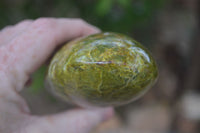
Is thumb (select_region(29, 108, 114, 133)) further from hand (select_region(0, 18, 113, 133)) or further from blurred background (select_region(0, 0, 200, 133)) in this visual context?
blurred background (select_region(0, 0, 200, 133))

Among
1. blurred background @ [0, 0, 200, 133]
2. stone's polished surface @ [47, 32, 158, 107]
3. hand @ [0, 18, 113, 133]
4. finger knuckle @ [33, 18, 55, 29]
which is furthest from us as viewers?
blurred background @ [0, 0, 200, 133]

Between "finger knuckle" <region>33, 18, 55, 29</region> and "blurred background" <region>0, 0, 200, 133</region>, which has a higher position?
"finger knuckle" <region>33, 18, 55, 29</region>

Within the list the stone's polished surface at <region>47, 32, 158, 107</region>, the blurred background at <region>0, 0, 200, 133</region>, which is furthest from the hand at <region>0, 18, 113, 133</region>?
the blurred background at <region>0, 0, 200, 133</region>

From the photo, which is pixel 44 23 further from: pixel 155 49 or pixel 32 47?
pixel 155 49

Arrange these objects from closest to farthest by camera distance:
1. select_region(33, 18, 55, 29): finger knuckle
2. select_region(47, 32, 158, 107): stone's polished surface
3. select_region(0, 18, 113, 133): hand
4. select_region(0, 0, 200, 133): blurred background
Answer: select_region(47, 32, 158, 107): stone's polished surface
select_region(0, 18, 113, 133): hand
select_region(33, 18, 55, 29): finger knuckle
select_region(0, 0, 200, 133): blurred background

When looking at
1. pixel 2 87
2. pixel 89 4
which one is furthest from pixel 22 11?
pixel 2 87

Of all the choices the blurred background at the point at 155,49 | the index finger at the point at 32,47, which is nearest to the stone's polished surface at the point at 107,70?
the index finger at the point at 32,47

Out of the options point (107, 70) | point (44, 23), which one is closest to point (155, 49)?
point (44, 23)

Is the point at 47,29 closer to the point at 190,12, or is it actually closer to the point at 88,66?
the point at 88,66
